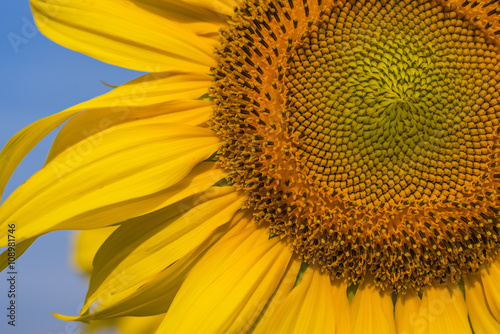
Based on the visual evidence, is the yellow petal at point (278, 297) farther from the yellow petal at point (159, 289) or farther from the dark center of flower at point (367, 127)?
the yellow petal at point (159, 289)

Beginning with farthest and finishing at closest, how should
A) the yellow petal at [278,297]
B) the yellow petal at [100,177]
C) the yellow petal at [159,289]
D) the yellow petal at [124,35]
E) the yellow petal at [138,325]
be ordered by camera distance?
the yellow petal at [138,325], the yellow petal at [278,297], the yellow petal at [159,289], the yellow petal at [124,35], the yellow petal at [100,177]

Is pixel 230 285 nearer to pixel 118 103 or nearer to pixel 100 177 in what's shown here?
pixel 100 177

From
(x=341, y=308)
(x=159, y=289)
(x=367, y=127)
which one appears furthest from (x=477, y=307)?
(x=159, y=289)

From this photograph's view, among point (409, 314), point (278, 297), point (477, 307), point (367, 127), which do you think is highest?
point (367, 127)

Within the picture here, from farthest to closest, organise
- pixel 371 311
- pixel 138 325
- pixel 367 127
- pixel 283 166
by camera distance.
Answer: pixel 138 325 < pixel 371 311 < pixel 283 166 < pixel 367 127

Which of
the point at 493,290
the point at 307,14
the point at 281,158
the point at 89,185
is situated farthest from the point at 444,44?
the point at 89,185

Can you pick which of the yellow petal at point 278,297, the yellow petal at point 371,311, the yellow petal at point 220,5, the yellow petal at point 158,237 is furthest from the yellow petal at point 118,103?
the yellow petal at point 371,311

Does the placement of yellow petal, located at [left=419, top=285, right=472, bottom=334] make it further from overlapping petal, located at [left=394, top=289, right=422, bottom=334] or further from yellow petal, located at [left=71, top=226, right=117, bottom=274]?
yellow petal, located at [left=71, top=226, right=117, bottom=274]
